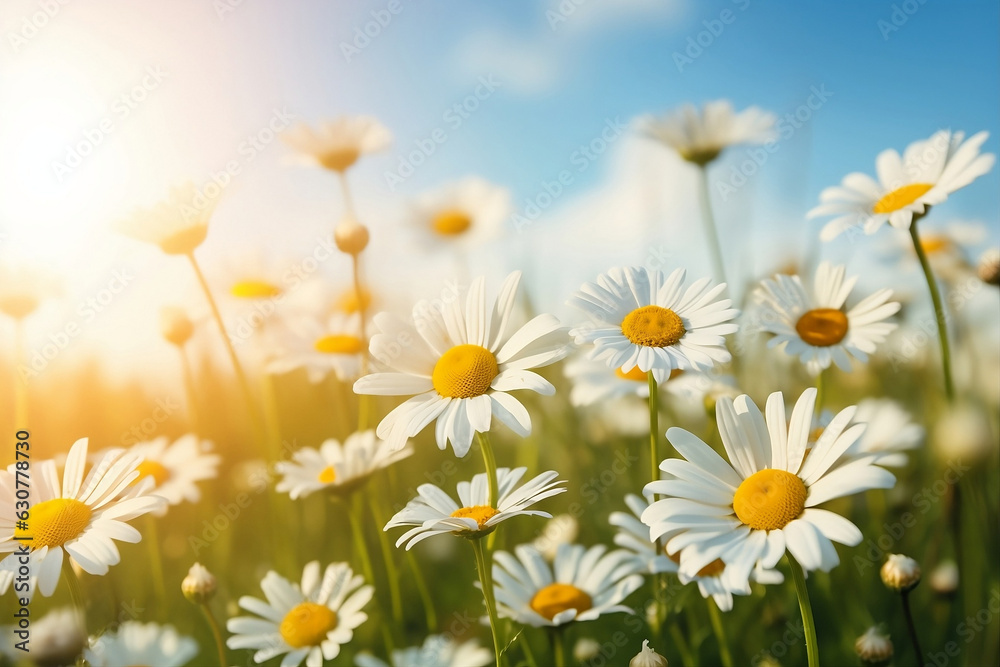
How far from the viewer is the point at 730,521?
0.74 meters

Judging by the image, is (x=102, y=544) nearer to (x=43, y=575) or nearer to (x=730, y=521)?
(x=43, y=575)

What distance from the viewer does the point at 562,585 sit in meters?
1.06

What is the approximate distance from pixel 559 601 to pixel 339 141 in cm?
122

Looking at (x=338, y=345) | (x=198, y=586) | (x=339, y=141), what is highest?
(x=339, y=141)

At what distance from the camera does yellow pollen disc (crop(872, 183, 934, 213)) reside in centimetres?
116

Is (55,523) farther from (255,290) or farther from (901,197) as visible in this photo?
(901,197)

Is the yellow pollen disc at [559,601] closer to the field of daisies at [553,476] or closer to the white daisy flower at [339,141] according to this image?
the field of daisies at [553,476]

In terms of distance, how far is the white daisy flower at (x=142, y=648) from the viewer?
112 centimetres

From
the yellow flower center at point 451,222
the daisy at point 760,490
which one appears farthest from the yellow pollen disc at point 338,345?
the daisy at point 760,490

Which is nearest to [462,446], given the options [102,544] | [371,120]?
[102,544]

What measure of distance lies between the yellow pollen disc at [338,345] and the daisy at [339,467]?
0.83ft

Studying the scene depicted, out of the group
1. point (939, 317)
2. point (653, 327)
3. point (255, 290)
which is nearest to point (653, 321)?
point (653, 327)

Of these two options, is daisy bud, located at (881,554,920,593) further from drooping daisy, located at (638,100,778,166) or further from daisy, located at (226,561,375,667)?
drooping daisy, located at (638,100,778,166)

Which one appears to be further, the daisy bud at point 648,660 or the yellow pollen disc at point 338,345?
the yellow pollen disc at point 338,345
